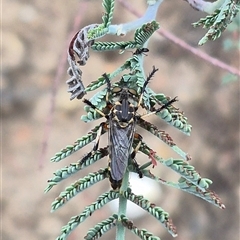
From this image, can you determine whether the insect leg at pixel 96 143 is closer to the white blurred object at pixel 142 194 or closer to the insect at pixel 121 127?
the insect at pixel 121 127

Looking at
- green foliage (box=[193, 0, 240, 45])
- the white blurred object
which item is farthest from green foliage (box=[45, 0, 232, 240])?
the white blurred object

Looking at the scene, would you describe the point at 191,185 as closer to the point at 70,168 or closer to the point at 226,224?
the point at 70,168

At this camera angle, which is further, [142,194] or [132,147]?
[142,194]

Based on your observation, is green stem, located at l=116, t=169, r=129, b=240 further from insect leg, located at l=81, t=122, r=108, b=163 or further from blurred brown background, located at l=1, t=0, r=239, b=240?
blurred brown background, located at l=1, t=0, r=239, b=240

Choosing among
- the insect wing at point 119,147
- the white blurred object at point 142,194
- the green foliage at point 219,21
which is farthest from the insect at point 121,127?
the white blurred object at point 142,194

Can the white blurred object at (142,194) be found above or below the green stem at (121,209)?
above

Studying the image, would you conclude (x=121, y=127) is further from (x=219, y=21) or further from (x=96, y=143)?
(x=219, y=21)

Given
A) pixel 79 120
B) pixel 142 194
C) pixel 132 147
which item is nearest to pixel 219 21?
pixel 132 147
